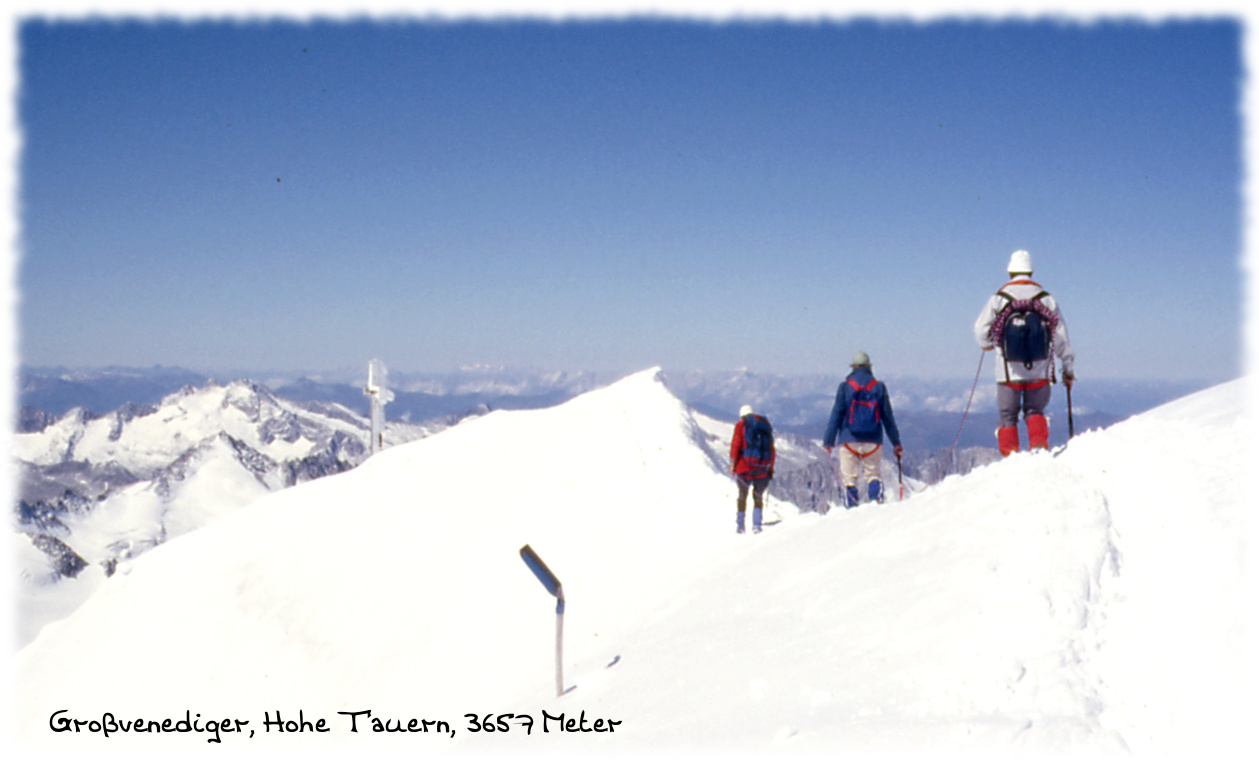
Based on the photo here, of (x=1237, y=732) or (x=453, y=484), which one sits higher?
(x=453, y=484)

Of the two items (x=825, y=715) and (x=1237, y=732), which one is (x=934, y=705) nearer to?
(x=825, y=715)

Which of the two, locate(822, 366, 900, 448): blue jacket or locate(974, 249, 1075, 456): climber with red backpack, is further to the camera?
locate(822, 366, 900, 448): blue jacket

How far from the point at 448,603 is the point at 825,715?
1137cm

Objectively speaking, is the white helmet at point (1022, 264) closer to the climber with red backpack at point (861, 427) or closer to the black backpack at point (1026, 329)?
the black backpack at point (1026, 329)

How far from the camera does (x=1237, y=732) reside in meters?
5.79

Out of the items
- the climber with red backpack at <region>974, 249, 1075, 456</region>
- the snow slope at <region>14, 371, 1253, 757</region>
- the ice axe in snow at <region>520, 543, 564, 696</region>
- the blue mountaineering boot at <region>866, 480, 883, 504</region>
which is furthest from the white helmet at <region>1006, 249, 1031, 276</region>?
the ice axe in snow at <region>520, 543, 564, 696</region>

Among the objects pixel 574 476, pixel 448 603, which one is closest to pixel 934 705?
pixel 448 603

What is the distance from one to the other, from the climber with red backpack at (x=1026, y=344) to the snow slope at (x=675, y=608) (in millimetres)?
1017

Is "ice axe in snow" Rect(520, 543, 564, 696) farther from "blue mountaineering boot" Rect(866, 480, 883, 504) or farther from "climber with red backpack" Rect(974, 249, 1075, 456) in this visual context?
"climber with red backpack" Rect(974, 249, 1075, 456)

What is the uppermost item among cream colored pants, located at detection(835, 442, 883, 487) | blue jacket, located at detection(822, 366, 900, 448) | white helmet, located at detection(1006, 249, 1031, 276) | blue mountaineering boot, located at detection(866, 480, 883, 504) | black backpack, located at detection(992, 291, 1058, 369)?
white helmet, located at detection(1006, 249, 1031, 276)

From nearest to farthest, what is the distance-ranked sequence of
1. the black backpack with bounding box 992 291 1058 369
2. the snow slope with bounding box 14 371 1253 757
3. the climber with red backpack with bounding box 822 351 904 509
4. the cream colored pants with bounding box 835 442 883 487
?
the snow slope with bounding box 14 371 1253 757
the black backpack with bounding box 992 291 1058 369
the climber with red backpack with bounding box 822 351 904 509
the cream colored pants with bounding box 835 442 883 487

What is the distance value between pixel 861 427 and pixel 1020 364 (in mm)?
3061

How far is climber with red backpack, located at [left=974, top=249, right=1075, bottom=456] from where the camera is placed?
10734 mm

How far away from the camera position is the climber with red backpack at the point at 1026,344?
10.7 metres
